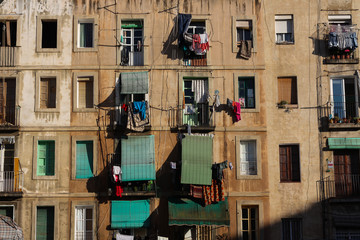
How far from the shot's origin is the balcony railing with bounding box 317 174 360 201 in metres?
25.8

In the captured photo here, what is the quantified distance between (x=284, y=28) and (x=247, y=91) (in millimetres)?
4038

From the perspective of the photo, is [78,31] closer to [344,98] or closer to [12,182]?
[12,182]

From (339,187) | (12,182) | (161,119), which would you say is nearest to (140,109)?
(161,119)

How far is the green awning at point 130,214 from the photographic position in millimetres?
24844

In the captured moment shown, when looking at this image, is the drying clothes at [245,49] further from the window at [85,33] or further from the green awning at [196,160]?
the window at [85,33]

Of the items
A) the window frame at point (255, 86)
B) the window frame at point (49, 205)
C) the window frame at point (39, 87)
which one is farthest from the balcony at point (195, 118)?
the window frame at point (49, 205)

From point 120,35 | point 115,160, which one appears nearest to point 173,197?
point 115,160

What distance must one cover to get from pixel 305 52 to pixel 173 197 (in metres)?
10.3

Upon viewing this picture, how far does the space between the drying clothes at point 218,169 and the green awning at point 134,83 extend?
5.06m

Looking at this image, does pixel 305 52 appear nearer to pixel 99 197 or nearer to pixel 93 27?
pixel 93 27

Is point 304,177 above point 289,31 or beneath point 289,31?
beneath

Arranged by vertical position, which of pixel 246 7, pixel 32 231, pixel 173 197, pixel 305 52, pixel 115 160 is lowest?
pixel 32 231

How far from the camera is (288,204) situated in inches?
1013

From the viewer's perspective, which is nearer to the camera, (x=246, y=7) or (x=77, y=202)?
(x=77, y=202)
